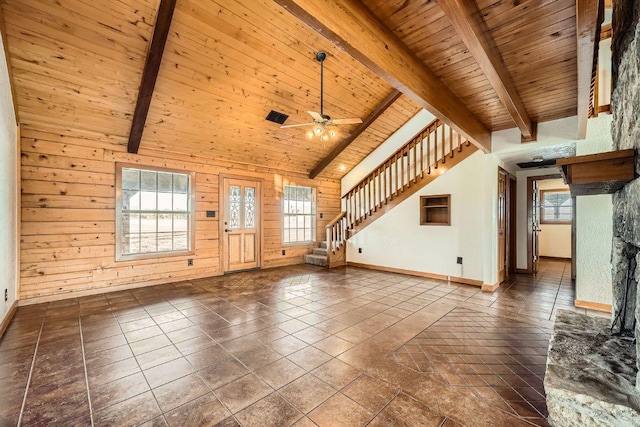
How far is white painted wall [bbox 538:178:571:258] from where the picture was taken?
25.1 ft

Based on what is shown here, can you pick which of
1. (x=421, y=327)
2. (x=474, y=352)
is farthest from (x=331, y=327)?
(x=474, y=352)

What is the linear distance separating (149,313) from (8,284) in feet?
5.24

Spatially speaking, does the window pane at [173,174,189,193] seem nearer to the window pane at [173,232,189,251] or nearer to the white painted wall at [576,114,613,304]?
the window pane at [173,232,189,251]

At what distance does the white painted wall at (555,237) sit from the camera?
302 inches

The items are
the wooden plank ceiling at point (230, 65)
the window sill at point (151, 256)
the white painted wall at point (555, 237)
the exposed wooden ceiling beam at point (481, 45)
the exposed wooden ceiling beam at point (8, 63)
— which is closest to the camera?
the exposed wooden ceiling beam at point (481, 45)

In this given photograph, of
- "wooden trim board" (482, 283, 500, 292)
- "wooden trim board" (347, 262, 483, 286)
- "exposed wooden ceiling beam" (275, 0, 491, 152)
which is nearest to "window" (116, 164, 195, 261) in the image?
"wooden trim board" (347, 262, 483, 286)

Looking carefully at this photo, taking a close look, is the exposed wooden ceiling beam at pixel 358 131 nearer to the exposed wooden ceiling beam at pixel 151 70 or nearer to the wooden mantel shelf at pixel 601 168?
the exposed wooden ceiling beam at pixel 151 70

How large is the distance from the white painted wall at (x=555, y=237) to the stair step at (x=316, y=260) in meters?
6.39

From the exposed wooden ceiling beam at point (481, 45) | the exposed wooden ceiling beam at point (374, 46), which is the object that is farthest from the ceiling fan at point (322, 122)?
the exposed wooden ceiling beam at point (481, 45)

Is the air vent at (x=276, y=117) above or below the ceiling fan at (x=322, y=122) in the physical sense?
above

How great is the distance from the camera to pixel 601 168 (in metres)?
1.77

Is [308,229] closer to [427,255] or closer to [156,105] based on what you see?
[427,255]

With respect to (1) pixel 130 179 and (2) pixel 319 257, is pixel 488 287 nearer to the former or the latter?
(2) pixel 319 257

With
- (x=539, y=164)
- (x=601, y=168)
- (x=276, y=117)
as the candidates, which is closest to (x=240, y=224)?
(x=276, y=117)
